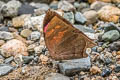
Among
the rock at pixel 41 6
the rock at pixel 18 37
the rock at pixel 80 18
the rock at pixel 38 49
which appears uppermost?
the rock at pixel 41 6

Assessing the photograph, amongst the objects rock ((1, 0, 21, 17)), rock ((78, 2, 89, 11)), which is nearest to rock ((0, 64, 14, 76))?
rock ((1, 0, 21, 17))

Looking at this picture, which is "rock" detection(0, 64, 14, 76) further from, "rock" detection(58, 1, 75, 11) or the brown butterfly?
"rock" detection(58, 1, 75, 11)

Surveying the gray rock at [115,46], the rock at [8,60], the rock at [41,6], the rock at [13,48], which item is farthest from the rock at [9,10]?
the gray rock at [115,46]

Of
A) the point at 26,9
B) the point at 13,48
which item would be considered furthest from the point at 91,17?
the point at 13,48

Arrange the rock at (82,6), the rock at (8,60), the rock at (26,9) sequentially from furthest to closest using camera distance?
1. the rock at (82,6)
2. the rock at (26,9)
3. the rock at (8,60)

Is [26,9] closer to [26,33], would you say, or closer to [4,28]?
[4,28]

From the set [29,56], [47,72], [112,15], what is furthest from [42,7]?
[47,72]

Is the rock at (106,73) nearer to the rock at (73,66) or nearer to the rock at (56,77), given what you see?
the rock at (73,66)
